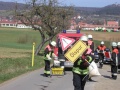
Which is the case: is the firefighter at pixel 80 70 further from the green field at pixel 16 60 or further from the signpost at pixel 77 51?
the green field at pixel 16 60

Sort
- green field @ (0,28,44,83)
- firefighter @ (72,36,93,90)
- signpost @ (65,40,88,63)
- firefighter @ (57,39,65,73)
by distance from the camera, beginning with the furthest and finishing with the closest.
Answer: firefighter @ (57,39,65,73) → green field @ (0,28,44,83) → firefighter @ (72,36,93,90) → signpost @ (65,40,88,63)

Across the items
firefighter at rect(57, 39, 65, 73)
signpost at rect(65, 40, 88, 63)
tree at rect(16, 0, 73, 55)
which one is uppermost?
tree at rect(16, 0, 73, 55)

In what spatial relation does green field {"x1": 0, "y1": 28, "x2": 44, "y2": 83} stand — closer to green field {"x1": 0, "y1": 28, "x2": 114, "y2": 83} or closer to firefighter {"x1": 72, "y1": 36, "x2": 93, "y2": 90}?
green field {"x1": 0, "y1": 28, "x2": 114, "y2": 83}

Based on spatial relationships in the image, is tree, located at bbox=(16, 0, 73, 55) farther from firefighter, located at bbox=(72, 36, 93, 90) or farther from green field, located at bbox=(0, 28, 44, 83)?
firefighter, located at bbox=(72, 36, 93, 90)

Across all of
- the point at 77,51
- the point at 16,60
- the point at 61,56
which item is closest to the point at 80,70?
the point at 77,51

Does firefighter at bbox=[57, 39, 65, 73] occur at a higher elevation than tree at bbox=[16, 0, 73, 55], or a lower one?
lower

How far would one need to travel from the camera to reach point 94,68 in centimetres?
1110

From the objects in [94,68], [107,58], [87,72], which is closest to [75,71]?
[87,72]

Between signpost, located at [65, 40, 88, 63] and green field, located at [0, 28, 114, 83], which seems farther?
green field, located at [0, 28, 114, 83]

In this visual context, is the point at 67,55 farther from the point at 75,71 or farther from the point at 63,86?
the point at 63,86

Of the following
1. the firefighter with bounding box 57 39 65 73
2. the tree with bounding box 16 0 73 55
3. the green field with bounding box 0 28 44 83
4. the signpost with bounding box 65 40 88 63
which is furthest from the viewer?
the tree with bounding box 16 0 73 55

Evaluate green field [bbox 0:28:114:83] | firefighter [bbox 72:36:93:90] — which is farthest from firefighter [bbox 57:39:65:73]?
firefighter [bbox 72:36:93:90]

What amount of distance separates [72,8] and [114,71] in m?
20.0

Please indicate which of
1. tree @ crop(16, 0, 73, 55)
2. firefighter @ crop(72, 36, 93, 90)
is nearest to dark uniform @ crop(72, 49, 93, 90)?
firefighter @ crop(72, 36, 93, 90)
